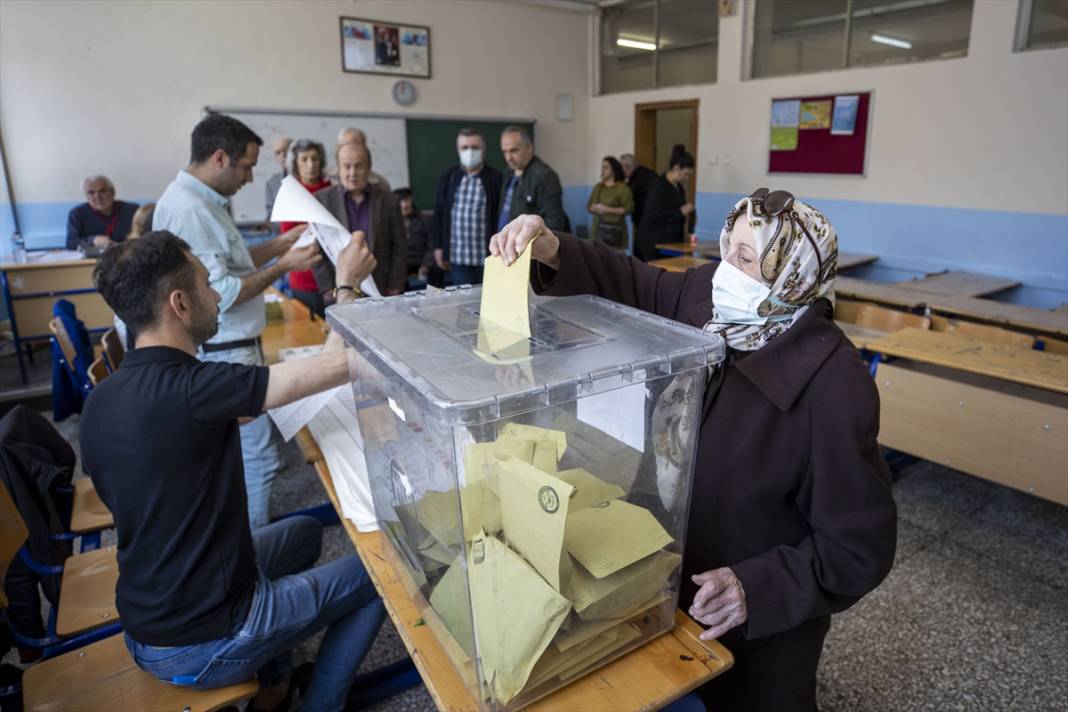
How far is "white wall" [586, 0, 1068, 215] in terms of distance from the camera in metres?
4.41

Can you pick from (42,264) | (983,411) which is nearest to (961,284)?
(983,411)

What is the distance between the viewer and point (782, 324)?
1.01m

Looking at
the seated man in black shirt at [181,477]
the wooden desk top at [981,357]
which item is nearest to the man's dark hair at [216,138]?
the seated man in black shirt at [181,477]

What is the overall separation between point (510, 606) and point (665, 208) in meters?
5.62

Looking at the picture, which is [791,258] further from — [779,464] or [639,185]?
[639,185]

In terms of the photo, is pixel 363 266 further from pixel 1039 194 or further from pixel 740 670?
pixel 1039 194

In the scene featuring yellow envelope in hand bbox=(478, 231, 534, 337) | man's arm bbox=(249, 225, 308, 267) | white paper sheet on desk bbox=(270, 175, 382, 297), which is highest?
white paper sheet on desk bbox=(270, 175, 382, 297)

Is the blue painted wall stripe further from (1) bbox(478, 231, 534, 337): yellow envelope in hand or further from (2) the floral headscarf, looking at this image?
(1) bbox(478, 231, 534, 337): yellow envelope in hand

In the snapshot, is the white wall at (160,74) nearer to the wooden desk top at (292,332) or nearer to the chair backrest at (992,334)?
the wooden desk top at (292,332)

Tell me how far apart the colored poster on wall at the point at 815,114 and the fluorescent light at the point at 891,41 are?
1.89ft

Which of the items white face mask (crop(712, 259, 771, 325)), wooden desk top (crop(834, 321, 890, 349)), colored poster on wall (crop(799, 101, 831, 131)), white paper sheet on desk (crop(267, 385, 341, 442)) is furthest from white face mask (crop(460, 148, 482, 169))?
white face mask (crop(712, 259, 771, 325))

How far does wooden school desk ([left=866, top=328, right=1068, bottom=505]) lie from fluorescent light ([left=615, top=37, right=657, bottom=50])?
18.8 feet

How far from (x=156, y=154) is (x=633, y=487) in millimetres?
6467

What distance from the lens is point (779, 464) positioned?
947mm
